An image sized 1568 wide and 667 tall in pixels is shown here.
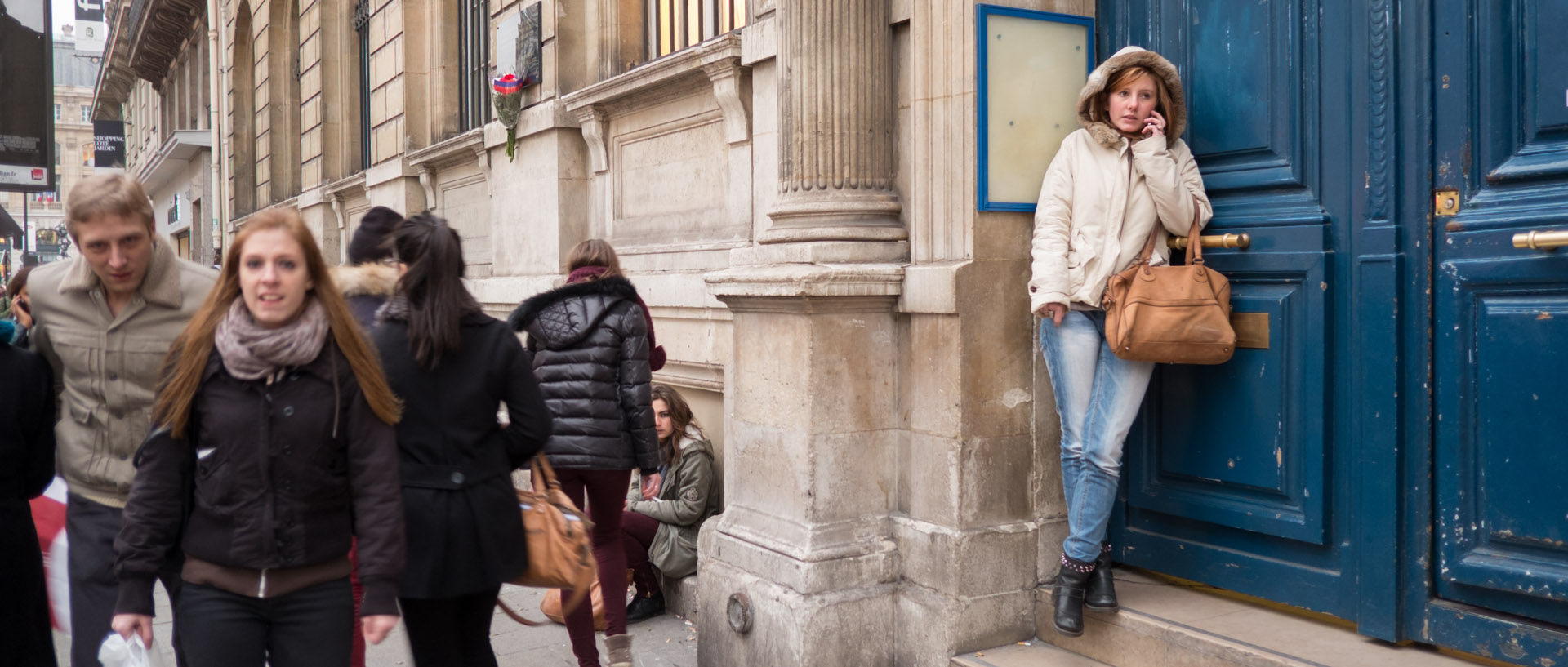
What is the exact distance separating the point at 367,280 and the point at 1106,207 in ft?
8.02

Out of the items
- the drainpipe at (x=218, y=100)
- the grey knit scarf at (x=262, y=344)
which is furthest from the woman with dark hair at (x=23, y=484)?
the drainpipe at (x=218, y=100)

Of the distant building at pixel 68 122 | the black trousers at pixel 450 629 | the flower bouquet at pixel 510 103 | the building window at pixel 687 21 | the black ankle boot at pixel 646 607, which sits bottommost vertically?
the black ankle boot at pixel 646 607

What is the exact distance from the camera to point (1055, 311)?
4.01 m

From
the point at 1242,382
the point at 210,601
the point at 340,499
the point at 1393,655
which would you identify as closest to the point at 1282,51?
the point at 1242,382

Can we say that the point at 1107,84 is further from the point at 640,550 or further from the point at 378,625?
the point at 640,550

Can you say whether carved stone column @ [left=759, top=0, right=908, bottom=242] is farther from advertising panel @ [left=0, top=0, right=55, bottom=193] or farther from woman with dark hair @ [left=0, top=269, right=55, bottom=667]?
advertising panel @ [left=0, top=0, right=55, bottom=193]

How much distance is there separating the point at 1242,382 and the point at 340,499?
2.90 metres

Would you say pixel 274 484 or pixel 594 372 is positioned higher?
pixel 594 372

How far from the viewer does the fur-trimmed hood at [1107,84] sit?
3.96 m

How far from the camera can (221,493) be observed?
262cm

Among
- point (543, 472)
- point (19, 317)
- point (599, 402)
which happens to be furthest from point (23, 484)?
point (19, 317)

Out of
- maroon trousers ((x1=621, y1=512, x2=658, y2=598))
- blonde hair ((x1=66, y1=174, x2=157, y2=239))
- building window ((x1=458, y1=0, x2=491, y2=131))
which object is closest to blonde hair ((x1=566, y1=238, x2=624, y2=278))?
maroon trousers ((x1=621, y1=512, x2=658, y2=598))

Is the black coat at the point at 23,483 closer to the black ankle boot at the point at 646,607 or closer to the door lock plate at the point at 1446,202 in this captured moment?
the black ankle boot at the point at 646,607

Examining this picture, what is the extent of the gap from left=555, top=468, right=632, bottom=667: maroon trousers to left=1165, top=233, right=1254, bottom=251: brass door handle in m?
2.24
